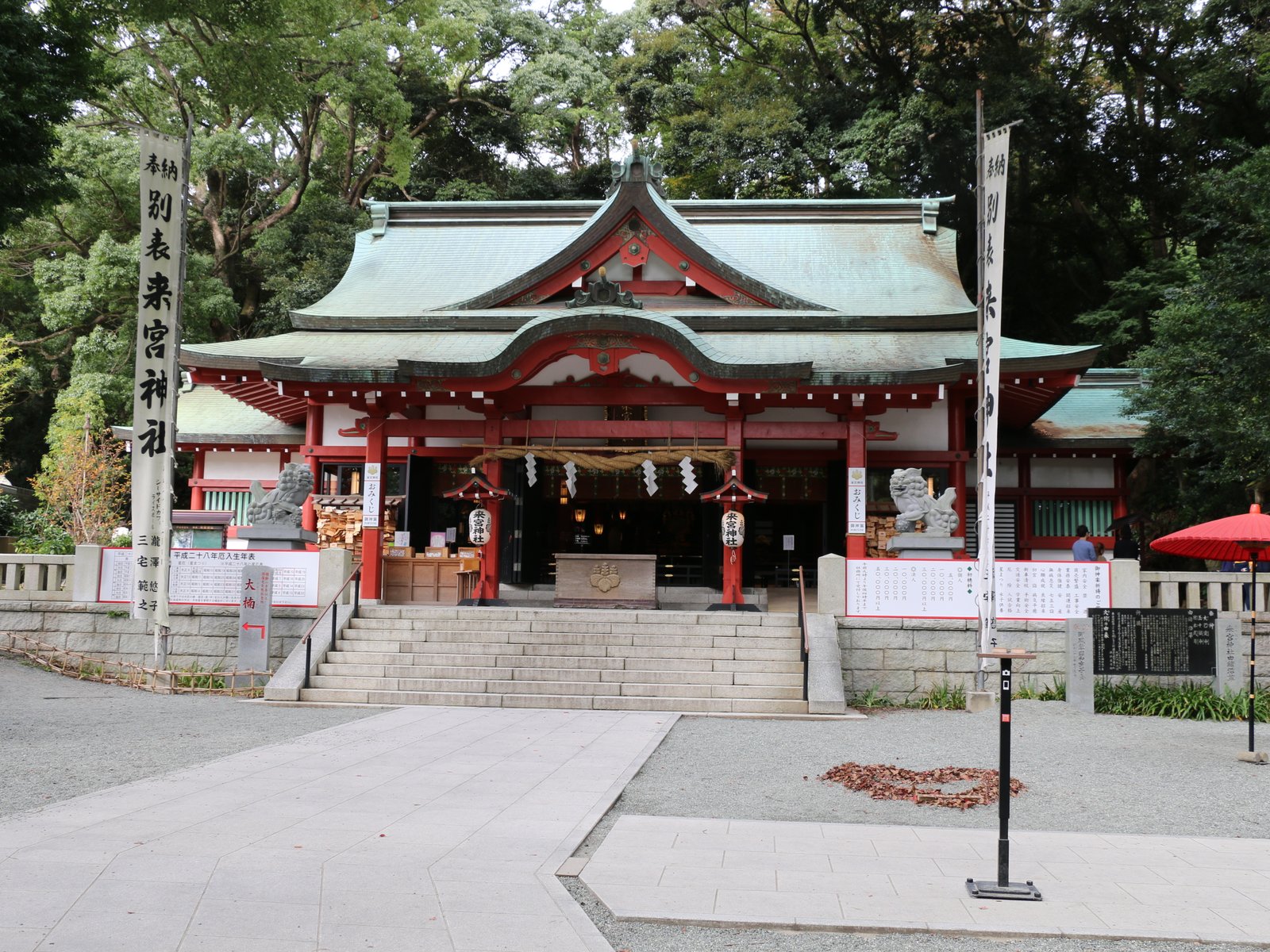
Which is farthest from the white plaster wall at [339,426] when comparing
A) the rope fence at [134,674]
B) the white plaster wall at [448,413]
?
the rope fence at [134,674]

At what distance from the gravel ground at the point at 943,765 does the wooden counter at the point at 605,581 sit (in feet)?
13.5

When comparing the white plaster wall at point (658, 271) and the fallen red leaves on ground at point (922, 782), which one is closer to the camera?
the fallen red leaves on ground at point (922, 782)

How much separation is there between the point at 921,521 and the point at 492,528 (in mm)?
6153

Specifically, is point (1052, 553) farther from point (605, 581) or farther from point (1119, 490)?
point (605, 581)

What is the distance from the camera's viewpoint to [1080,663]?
40.1ft

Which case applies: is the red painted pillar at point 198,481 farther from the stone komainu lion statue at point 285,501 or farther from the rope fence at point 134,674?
the stone komainu lion statue at point 285,501

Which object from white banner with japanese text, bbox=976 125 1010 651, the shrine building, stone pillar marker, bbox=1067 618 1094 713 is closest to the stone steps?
the shrine building

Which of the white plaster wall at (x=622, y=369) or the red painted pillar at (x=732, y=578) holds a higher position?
the white plaster wall at (x=622, y=369)

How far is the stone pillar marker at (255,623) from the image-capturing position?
1339 centimetres

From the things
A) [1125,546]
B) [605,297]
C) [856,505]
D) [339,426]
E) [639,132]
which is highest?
[639,132]

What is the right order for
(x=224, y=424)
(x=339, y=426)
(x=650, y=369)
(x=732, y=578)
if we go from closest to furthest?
(x=732, y=578)
(x=650, y=369)
(x=339, y=426)
(x=224, y=424)

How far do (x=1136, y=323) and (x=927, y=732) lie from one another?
1737 centimetres

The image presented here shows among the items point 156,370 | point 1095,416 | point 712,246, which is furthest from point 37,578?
point 1095,416

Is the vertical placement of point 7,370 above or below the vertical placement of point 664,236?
below
